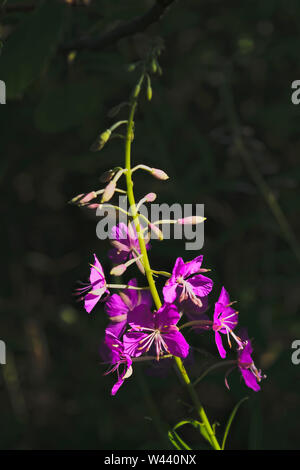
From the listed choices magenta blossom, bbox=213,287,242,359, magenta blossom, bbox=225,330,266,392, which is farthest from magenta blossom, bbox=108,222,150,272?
magenta blossom, bbox=225,330,266,392

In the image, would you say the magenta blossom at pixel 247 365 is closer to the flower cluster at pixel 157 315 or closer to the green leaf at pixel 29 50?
the flower cluster at pixel 157 315

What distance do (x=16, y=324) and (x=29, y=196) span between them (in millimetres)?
781

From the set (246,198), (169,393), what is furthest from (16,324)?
(246,198)

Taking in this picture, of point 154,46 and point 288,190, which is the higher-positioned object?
point 154,46

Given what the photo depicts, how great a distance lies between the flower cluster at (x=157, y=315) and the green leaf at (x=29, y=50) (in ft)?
1.79

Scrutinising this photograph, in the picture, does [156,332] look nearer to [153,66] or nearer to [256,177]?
[153,66]

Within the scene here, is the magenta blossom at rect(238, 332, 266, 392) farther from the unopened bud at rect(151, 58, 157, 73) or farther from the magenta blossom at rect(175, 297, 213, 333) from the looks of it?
the unopened bud at rect(151, 58, 157, 73)

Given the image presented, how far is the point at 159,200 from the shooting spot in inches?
111

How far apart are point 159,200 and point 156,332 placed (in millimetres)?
1529

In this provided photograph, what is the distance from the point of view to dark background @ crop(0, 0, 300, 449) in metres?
2.53

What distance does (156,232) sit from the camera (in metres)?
1.35

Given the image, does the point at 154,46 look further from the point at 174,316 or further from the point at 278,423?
the point at 278,423

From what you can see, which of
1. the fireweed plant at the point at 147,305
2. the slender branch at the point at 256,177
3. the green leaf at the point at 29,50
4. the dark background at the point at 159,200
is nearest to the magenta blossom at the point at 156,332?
the fireweed plant at the point at 147,305

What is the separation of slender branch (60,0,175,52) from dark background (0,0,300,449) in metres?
0.17
